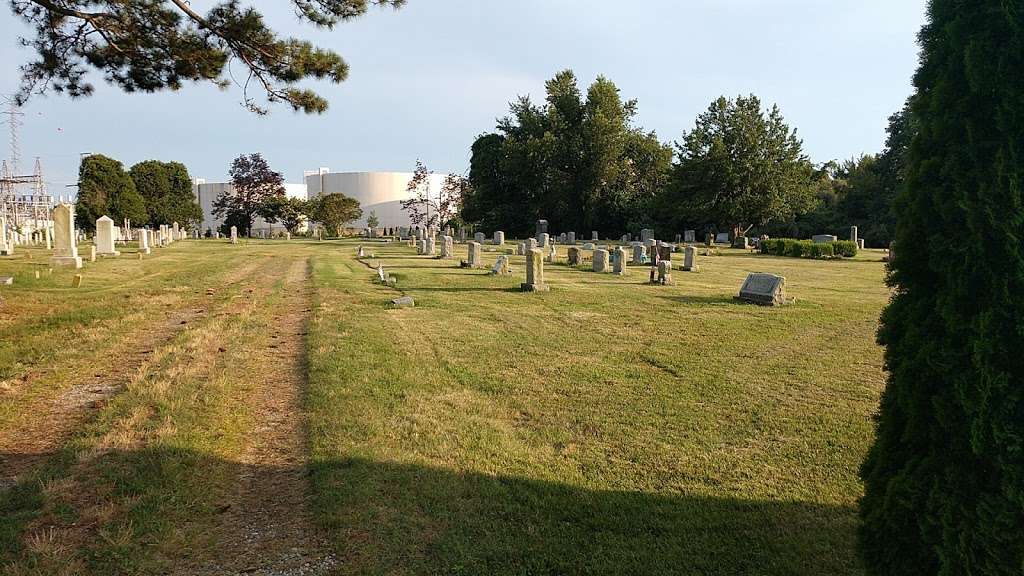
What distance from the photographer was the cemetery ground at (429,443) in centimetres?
335

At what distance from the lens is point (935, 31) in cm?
266

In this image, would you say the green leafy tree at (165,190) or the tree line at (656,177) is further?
the green leafy tree at (165,190)

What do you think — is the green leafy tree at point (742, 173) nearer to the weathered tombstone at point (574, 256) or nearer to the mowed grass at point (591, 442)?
the weathered tombstone at point (574, 256)

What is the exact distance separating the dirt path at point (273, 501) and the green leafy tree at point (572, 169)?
1817 inches

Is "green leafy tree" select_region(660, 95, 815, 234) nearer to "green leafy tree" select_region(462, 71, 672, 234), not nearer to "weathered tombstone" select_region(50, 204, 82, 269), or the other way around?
"green leafy tree" select_region(462, 71, 672, 234)

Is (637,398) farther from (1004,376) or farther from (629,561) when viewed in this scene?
(1004,376)

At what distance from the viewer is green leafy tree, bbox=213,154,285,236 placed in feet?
203

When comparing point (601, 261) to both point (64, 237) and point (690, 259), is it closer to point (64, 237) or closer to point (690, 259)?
point (690, 259)

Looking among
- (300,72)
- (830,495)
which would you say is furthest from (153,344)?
(830,495)

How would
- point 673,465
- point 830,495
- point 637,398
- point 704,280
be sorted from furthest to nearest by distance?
point 704,280, point 637,398, point 673,465, point 830,495

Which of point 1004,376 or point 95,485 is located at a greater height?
point 1004,376

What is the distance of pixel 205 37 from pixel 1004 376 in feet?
37.5

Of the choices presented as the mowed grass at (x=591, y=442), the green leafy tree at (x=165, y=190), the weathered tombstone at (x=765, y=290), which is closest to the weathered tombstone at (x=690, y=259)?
the weathered tombstone at (x=765, y=290)

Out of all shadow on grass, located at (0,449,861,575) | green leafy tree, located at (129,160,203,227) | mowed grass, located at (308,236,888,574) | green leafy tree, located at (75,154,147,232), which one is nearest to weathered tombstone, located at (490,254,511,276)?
mowed grass, located at (308,236,888,574)
